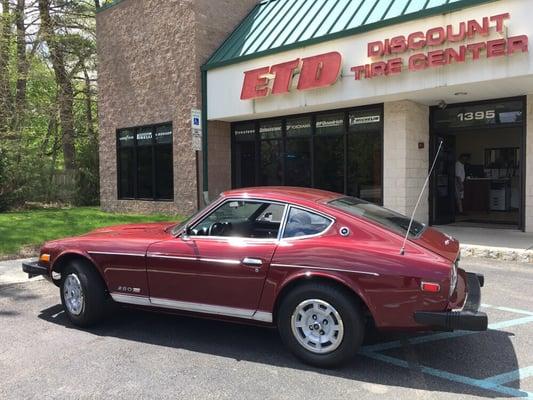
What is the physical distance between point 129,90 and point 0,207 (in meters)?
6.31

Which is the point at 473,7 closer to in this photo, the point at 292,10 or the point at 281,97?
the point at 281,97

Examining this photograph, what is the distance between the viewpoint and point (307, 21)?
12398 millimetres

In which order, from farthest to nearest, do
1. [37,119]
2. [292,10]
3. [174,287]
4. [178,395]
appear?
[37,119]
[292,10]
[174,287]
[178,395]

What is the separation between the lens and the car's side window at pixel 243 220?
15.4ft

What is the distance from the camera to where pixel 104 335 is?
4875 millimetres

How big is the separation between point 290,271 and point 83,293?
2238mm

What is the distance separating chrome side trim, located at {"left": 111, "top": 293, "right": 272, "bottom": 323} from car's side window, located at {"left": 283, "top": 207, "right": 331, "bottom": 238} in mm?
729

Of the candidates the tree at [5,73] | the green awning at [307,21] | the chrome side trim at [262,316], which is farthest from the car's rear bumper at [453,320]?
the tree at [5,73]

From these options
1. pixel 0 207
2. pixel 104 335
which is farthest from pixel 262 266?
pixel 0 207

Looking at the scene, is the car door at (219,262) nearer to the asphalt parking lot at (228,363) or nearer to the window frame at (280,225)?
the window frame at (280,225)

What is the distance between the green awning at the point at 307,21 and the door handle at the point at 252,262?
7.29m

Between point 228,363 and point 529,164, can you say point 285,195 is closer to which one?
point 228,363

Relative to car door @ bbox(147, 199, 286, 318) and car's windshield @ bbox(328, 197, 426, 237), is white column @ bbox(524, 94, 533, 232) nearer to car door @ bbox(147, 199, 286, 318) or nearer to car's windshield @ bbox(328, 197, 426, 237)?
car's windshield @ bbox(328, 197, 426, 237)

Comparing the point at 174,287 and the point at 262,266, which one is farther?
the point at 174,287
